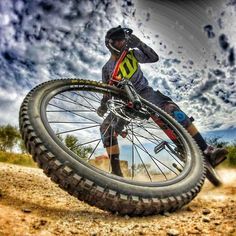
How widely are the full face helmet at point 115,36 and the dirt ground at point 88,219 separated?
3.22 meters

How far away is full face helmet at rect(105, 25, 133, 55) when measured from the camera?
523 cm

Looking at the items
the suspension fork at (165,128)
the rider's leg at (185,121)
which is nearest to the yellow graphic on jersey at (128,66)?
the rider's leg at (185,121)

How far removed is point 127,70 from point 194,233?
12.8 feet

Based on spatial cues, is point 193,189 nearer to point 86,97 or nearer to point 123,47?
point 86,97

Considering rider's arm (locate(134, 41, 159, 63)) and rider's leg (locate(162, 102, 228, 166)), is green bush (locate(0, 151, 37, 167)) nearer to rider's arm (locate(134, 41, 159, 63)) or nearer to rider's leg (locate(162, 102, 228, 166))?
rider's arm (locate(134, 41, 159, 63))

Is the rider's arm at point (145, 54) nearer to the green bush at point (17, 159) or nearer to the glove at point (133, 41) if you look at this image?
the glove at point (133, 41)

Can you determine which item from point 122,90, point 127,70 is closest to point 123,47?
point 127,70

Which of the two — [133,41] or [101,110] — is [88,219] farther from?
[133,41]

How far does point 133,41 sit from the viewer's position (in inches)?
209

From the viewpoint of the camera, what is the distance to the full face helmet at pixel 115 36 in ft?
17.2

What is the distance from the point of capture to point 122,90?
4508mm

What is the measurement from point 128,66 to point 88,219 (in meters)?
3.69

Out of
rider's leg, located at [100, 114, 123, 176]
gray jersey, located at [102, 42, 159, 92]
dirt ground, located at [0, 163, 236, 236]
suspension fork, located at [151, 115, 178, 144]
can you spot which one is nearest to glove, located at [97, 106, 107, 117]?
rider's leg, located at [100, 114, 123, 176]

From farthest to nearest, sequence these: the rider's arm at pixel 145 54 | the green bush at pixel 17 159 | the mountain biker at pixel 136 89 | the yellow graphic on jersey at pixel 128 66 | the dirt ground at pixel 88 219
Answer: the green bush at pixel 17 159, the rider's arm at pixel 145 54, the yellow graphic on jersey at pixel 128 66, the mountain biker at pixel 136 89, the dirt ground at pixel 88 219
